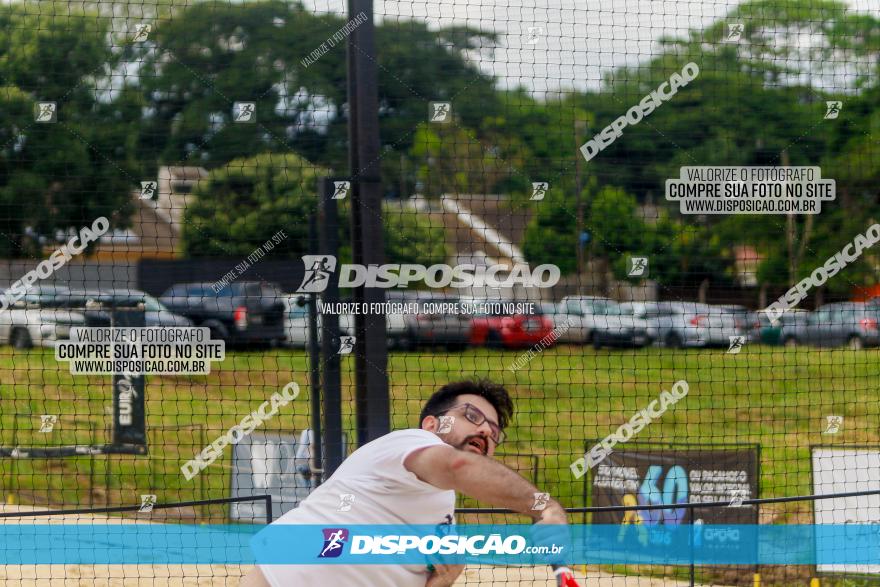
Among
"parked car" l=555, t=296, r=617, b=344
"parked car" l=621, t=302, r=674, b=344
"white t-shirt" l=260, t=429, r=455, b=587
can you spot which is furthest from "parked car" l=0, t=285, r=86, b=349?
"white t-shirt" l=260, t=429, r=455, b=587

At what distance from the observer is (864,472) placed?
22.1ft

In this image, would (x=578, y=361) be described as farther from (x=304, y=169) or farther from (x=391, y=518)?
(x=391, y=518)

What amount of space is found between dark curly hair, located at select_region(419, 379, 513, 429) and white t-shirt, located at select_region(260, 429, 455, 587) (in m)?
0.18

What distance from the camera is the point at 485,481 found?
186 centimetres

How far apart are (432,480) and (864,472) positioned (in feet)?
18.6

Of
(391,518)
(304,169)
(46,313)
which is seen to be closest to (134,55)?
(304,169)

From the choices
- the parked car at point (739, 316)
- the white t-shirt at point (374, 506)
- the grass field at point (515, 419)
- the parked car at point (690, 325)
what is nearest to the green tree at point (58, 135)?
the grass field at point (515, 419)

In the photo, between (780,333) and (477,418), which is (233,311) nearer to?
(780,333)

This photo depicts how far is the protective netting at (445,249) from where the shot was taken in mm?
9148

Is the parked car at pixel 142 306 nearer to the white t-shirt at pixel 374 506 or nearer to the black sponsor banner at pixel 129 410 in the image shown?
the black sponsor banner at pixel 129 410

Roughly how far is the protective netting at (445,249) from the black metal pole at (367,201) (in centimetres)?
272

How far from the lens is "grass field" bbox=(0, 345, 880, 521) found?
1019cm

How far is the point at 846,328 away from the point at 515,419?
514 centimetres

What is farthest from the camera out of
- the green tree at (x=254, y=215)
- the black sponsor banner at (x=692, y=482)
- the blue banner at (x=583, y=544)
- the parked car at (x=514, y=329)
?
the green tree at (x=254, y=215)
